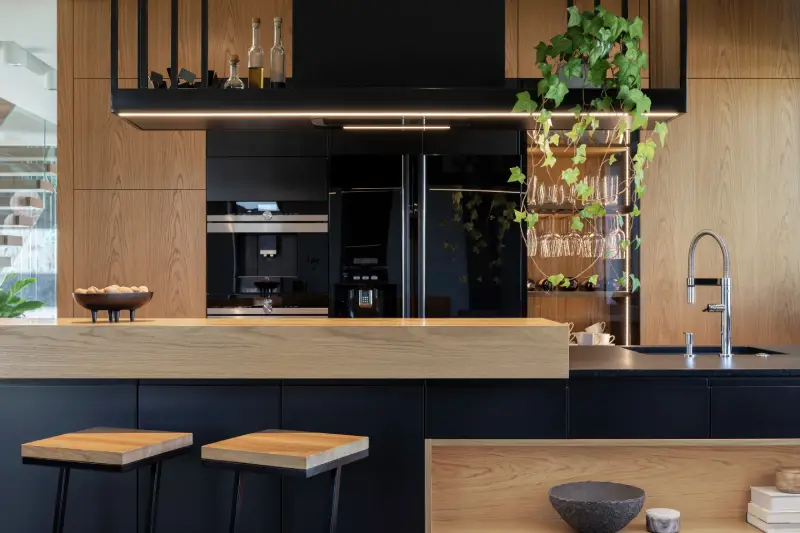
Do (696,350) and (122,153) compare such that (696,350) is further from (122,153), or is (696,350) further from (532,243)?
(122,153)

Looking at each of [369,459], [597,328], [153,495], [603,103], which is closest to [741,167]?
[597,328]

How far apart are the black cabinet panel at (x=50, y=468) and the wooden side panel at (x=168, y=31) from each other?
2.41 meters

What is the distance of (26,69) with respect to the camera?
496 centimetres

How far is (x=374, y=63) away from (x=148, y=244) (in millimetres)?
2104

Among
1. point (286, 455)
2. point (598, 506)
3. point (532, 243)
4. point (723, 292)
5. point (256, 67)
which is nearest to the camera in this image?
point (286, 455)

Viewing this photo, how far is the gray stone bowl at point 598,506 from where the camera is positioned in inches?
99.3

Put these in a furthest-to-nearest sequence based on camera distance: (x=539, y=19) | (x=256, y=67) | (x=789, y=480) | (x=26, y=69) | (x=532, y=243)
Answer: (x=26, y=69), (x=539, y=19), (x=532, y=243), (x=256, y=67), (x=789, y=480)

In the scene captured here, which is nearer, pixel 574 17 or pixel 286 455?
pixel 286 455

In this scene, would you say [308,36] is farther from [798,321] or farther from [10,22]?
[798,321]

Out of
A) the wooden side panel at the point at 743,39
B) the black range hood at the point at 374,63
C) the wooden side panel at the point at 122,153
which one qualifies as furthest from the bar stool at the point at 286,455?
the wooden side panel at the point at 743,39

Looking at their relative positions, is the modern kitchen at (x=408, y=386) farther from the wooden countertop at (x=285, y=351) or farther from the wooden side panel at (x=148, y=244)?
the wooden side panel at (x=148, y=244)

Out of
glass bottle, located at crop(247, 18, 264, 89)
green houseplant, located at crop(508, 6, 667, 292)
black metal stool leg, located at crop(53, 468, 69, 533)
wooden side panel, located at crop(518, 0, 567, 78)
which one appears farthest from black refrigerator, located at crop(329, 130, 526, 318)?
black metal stool leg, located at crop(53, 468, 69, 533)

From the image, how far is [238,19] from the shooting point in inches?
183

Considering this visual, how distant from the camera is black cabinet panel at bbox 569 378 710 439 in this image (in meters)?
2.68
